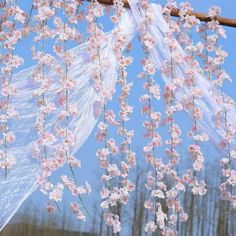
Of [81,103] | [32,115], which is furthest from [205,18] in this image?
[32,115]

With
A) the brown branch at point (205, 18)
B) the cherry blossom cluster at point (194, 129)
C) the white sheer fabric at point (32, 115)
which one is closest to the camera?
the white sheer fabric at point (32, 115)

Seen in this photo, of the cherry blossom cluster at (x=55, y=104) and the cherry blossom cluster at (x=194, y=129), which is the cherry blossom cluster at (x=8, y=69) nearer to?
the cherry blossom cluster at (x=55, y=104)

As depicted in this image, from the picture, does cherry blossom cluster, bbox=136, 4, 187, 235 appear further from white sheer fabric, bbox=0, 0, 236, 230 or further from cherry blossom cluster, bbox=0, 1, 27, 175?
cherry blossom cluster, bbox=0, 1, 27, 175

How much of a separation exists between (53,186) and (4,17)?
2.41ft

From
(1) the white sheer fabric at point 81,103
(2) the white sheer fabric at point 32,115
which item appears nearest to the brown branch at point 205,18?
(1) the white sheer fabric at point 81,103

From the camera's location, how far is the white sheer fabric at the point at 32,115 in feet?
6.50

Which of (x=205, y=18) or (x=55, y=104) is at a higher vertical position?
(x=205, y=18)

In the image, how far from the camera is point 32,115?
82.9 inches

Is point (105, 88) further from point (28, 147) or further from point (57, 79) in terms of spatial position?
point (28, 147)

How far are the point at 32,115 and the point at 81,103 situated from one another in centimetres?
19

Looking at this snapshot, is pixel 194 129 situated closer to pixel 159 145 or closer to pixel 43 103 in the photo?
pixel 159 145

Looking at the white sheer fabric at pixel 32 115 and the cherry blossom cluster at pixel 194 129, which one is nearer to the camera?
the white sheer fabric at pixel 32 115

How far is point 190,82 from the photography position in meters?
2.28

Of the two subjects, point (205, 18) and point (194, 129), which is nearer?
point (194, 129)
